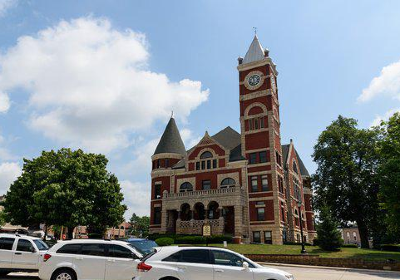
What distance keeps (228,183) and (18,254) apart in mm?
32288

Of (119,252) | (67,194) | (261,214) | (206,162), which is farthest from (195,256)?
(206,162)

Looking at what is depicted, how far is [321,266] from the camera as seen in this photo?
76.4 ft

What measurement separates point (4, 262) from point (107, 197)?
2206cm

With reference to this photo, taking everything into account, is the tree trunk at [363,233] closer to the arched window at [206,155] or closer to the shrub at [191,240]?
the arched window at [206,155]

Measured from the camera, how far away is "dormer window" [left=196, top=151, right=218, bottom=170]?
150ft

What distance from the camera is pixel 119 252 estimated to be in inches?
460

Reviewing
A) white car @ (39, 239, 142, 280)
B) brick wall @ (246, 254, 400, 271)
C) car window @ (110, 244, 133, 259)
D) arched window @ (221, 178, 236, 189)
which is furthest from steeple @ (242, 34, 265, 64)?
white car @ (39, 239, 142, 280)

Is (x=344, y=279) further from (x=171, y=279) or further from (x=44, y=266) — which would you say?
(x=44, y=266)

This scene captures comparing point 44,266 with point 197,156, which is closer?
point 44,266

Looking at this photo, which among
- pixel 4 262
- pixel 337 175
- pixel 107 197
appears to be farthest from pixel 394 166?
pixel 107 197

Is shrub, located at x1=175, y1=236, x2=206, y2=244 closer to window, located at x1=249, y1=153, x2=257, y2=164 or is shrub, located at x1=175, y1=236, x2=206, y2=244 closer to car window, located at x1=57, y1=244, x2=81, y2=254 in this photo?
window, located at x1=249, y1=153, x2=257, y2=164

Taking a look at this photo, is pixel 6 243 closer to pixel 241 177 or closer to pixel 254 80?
pixel 241 177

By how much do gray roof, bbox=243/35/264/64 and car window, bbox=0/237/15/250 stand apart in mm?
42238

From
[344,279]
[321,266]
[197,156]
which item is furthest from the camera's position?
[197,156]
